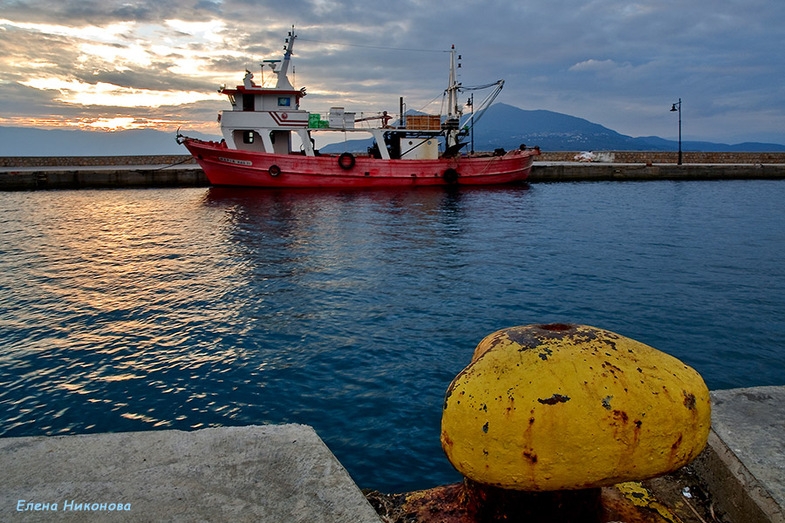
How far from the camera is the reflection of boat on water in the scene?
83.5ft

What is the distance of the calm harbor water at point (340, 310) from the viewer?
5.01 metres

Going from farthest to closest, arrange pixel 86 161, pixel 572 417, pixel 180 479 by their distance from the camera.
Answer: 1. pixel 86 161
2. pixel 180 479
3. pixel 572 417

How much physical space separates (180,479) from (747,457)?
Answer: 2.63m

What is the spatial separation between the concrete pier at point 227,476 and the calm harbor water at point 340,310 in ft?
5.13

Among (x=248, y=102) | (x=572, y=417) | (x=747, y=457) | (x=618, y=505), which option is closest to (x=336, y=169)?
(x=248, y=102)

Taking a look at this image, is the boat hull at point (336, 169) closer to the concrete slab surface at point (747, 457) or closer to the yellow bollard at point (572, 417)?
the concrete slab surface at point (747, 457)

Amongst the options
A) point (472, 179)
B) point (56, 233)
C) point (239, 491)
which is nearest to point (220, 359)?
point (239, 491)

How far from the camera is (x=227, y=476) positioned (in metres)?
2.44

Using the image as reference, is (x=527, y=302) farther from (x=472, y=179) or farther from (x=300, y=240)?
(x=472, y=179)

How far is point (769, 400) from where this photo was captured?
3170 millimetres

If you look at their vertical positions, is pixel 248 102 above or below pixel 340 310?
above

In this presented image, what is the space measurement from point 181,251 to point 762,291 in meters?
11.4

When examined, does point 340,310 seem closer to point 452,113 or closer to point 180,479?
point 180,479

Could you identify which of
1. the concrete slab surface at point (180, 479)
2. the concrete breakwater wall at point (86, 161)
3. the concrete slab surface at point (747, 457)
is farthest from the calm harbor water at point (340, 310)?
the concrete breakwater wall at point (86, 161)
